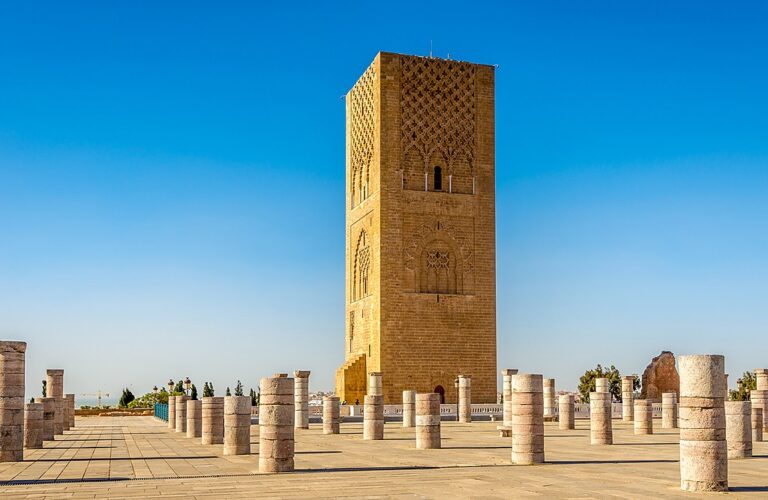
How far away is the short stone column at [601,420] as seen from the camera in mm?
16922

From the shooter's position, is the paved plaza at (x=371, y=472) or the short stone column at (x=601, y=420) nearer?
the paved plaza at (x=371, y=472)

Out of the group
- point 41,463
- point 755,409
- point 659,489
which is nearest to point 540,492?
point 659,489

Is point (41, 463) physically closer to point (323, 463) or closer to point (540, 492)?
point (323, 463)

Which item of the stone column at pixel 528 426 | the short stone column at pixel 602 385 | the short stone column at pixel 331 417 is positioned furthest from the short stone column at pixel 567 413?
the stone column at pixel 528 426

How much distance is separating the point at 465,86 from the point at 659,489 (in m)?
28.8

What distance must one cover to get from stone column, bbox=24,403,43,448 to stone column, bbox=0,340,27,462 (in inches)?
120

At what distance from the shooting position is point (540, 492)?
29.6ft

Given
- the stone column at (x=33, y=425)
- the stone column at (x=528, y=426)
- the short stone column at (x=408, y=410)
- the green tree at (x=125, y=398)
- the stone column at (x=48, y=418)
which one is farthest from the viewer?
the green tree at (x=125, y=398)

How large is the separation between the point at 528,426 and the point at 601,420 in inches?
198

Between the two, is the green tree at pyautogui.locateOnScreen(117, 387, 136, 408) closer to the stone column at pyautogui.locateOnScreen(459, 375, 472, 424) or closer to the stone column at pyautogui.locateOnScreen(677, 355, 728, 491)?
the stone column at pyautogui.locateOnScreen(459, 375, 472, 424)

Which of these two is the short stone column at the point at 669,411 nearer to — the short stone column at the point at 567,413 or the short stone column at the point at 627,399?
the short stone column at the point at 567,413

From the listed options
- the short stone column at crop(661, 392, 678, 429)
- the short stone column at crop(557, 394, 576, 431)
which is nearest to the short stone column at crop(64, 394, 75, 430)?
the short stone column at crop(557, 394, 576, 431)

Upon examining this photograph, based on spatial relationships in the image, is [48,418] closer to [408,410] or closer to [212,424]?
[212,424]

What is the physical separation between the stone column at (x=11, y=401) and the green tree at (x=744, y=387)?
2611 centimetres
